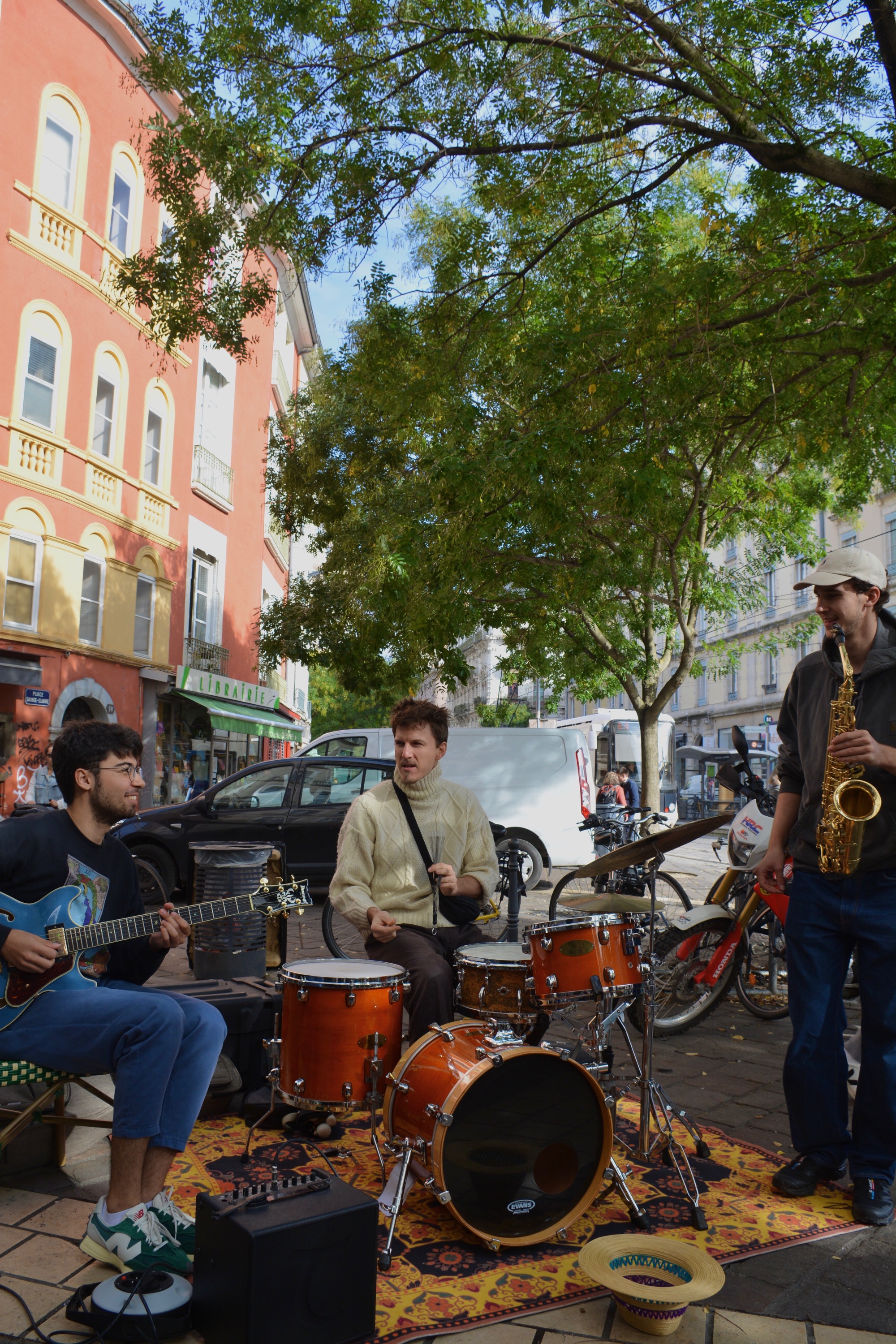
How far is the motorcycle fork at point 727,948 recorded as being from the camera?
5.73m

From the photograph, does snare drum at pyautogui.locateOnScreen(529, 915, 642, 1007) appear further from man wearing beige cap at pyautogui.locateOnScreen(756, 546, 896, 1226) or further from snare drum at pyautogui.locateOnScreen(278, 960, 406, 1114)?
man wearing beige cap at pyautogui.locateOnScreen(756, 546, 896, 1226)

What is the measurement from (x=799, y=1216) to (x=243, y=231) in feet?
22.9

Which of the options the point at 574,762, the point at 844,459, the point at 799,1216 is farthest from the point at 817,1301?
the point at 574,762

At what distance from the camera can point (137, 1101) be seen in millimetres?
Answer: 2816

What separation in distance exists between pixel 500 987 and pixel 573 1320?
1.09m

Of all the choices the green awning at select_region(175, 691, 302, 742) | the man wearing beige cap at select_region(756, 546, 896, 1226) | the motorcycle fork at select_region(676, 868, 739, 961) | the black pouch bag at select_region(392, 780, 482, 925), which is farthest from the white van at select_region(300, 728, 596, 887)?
the man wearing beige cap at select_region(756, 546, 896, 1226)

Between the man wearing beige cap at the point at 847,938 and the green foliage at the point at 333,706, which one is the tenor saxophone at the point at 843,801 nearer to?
the man wearing beige cap at the point at 847,938

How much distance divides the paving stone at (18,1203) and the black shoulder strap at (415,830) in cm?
183

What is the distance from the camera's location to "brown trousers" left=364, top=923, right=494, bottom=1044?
381cm

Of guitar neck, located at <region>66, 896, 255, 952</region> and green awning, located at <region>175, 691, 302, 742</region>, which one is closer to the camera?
guitar neck, located at <region>66, 896, 255, 952</region>

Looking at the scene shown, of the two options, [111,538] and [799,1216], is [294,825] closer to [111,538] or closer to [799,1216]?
[799,1216]

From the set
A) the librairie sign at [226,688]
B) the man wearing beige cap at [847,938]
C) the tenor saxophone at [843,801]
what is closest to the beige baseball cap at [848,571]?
the man wearing beige cap at [847,938]

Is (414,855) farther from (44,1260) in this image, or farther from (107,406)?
(107,406)

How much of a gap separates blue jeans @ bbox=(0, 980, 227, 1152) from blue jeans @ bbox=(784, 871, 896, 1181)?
2133 mm
